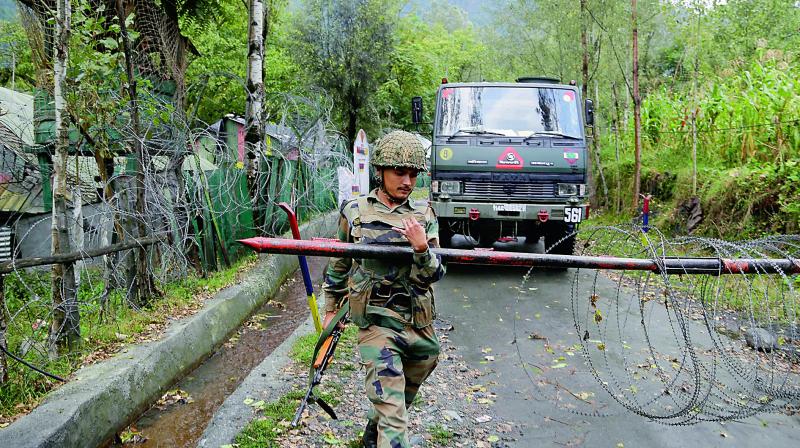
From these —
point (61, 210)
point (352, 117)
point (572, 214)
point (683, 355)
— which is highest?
point (352, 117)

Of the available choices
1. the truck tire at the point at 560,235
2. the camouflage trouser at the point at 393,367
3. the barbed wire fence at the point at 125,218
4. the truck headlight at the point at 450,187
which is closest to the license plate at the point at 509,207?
the truck headlight at the point at 450,187

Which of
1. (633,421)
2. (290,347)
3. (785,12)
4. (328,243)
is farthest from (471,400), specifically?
(785,12)

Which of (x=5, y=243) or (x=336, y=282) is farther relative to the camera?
(x=5, y=243)

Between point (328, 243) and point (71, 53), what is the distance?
3.14 meters

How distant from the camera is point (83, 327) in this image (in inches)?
197

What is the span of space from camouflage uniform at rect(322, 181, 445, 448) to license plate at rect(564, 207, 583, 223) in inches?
218

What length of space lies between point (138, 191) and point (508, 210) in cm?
480

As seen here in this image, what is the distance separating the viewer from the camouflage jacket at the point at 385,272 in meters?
2.98

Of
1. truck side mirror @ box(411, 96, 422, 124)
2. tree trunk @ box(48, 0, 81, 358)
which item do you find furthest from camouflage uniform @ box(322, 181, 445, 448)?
truck side mirror @ box(411, 96, 422, 124)

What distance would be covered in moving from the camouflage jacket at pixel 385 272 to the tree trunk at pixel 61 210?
2435mm

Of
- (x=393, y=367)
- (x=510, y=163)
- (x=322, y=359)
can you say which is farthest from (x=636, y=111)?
(x=393, y=367)

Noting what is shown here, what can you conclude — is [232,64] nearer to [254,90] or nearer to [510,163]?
[254,90]

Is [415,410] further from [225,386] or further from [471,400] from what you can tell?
[225,386]

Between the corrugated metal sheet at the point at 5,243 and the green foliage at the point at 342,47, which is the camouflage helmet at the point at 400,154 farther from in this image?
the green foliage at the point at 342,47
